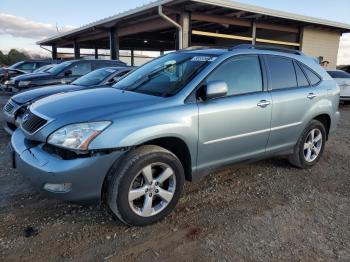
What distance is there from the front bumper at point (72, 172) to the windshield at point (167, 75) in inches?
40.1

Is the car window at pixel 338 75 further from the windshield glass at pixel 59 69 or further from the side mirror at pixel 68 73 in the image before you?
the windshield glass at pixel 59 69

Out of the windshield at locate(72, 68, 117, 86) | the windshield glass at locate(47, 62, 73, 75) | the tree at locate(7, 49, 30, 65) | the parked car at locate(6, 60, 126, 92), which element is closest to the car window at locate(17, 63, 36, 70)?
the parked car at locate(6, 60, 126, 92)

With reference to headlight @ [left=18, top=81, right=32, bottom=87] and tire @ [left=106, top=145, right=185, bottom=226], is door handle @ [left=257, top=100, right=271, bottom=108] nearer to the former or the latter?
tire @ [left=106, top=145, right=185, bottom=226]

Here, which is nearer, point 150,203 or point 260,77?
point 150,203

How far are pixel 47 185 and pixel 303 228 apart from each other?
2.41 metres

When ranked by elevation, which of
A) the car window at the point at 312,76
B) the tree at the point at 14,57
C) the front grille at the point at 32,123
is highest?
the car window at the point at 312,76

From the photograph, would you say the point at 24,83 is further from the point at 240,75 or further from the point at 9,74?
the point at 240,75

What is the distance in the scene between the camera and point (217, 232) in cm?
306

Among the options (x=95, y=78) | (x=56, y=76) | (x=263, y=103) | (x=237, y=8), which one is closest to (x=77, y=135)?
(x=263, y=103)

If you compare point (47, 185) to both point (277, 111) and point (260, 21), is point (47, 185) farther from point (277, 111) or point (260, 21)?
point (260, 21)

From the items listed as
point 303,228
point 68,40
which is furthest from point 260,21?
point 68,40

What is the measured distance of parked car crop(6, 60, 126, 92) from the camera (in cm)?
906

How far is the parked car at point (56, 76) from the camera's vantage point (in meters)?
9.06

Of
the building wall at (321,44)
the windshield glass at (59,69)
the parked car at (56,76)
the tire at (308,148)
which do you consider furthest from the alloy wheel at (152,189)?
the building wall at (321,44)
